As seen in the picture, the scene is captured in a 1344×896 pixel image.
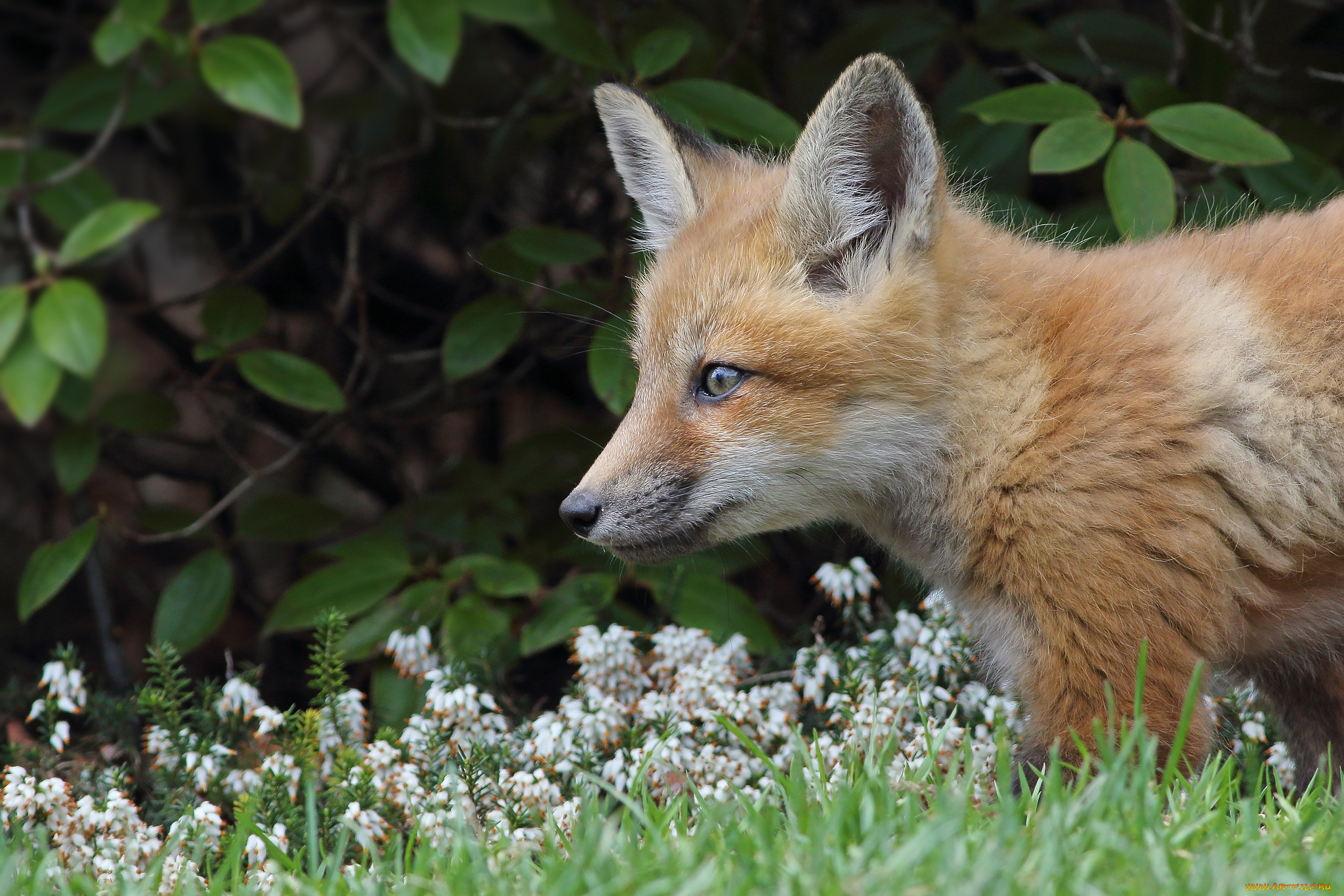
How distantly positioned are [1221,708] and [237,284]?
169 inches

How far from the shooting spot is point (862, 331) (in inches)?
121

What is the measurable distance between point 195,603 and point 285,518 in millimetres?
480

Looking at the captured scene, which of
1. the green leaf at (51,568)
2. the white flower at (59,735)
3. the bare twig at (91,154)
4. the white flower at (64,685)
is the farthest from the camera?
the bare twig at (91,154)

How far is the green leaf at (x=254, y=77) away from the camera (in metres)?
3.75

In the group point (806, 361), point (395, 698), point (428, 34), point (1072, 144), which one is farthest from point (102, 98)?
point (1072, 144)

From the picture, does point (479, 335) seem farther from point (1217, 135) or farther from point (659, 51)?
point (1217, 135)

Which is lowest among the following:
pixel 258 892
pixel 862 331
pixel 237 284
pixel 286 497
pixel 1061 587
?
pixel 286 497

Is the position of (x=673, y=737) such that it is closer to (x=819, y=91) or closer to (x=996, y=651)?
(x=996, y=651)

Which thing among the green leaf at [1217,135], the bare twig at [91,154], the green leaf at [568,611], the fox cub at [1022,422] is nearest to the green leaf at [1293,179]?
the green leaf at [1217,135]

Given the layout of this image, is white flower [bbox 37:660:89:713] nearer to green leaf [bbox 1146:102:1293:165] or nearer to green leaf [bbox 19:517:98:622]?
green leaf [bbox 19:517:98:622]

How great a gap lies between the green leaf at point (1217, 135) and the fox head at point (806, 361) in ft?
3.44

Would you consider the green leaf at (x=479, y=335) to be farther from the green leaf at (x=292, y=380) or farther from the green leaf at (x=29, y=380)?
the green leaf at (x=29, y=380)

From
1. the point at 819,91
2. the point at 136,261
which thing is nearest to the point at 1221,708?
the point at 819,91

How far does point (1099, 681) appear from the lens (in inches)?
110
